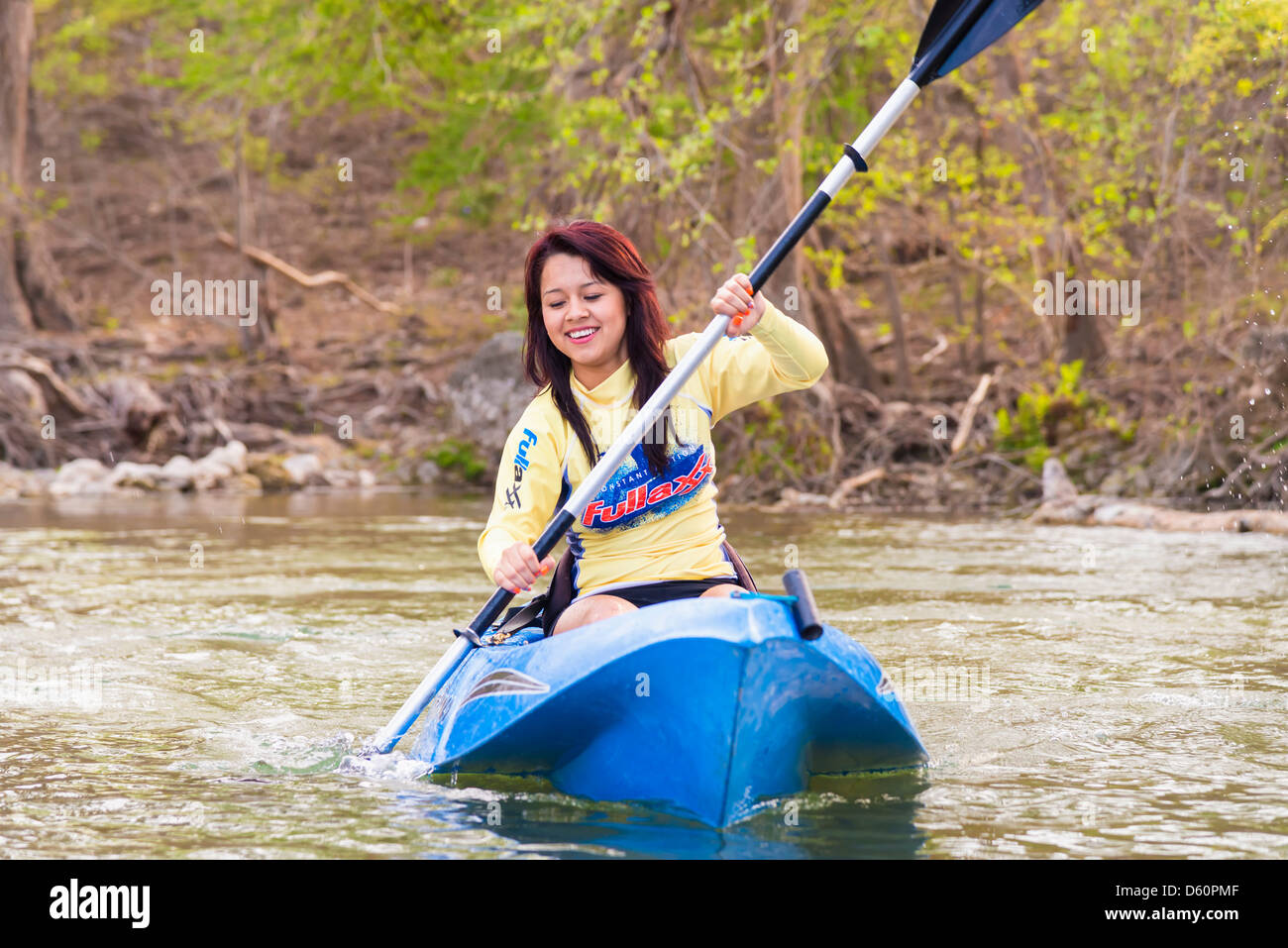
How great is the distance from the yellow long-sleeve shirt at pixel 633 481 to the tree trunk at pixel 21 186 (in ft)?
44.2

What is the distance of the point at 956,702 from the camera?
4.34 m

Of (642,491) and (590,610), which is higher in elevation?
(642,491)

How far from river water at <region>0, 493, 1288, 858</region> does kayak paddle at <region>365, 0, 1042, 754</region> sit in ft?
0.84

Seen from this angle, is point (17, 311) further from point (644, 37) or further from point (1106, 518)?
point (1106, 518)

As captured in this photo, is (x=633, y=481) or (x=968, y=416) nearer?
(x=633, y=481)

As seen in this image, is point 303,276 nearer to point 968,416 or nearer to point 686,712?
point 968,416

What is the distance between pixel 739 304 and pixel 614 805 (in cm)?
112

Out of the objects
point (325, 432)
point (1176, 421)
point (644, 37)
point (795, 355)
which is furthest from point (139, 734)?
point (325, 432)

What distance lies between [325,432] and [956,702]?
10736 millimetres

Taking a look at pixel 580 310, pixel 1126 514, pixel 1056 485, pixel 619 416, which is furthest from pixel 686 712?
pixel 1056 485

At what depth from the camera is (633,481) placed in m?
3.44

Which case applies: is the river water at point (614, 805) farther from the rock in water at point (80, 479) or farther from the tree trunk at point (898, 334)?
the tree trunk at point (898, 334)

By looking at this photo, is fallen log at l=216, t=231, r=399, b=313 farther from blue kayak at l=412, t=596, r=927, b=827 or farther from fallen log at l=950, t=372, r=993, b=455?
A: blue kayak at l=412, t=596, r=927, b=827

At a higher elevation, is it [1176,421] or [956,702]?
[1176,421]
